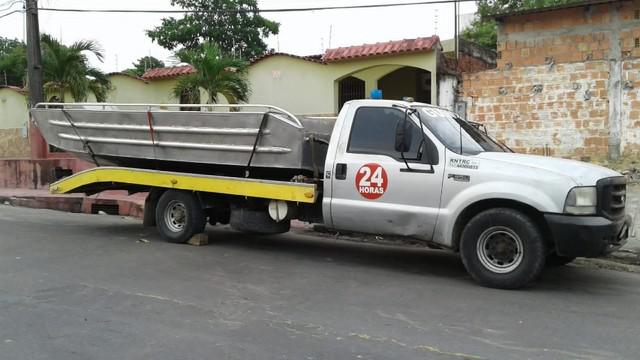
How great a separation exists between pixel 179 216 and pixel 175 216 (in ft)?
0.24

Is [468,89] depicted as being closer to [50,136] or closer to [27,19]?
[50,136]

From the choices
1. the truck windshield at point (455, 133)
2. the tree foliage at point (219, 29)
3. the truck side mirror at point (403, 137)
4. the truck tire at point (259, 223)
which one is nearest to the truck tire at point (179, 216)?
the truck tire at point (259, 223)

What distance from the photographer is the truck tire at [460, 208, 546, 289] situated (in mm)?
6062

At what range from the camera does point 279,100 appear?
16.6 m

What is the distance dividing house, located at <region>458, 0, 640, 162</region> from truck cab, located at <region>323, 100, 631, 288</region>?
5.05 meters

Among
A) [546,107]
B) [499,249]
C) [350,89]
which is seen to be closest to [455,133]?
[499,249]

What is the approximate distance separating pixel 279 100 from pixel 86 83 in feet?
17.2

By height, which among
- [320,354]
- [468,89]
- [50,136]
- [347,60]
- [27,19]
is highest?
[27,19]

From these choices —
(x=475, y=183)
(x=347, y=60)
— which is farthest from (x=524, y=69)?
(x=475, y=183)

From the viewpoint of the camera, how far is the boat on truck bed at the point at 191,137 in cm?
779

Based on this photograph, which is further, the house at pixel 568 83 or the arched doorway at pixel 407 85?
the arched doorway at pixel 407 85

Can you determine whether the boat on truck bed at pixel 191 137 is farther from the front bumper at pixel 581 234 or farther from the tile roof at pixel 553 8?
the tile roof at pixel 553 8

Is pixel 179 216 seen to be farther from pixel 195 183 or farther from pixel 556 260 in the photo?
pixel 556 260

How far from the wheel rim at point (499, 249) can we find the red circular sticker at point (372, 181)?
1.25 meters
